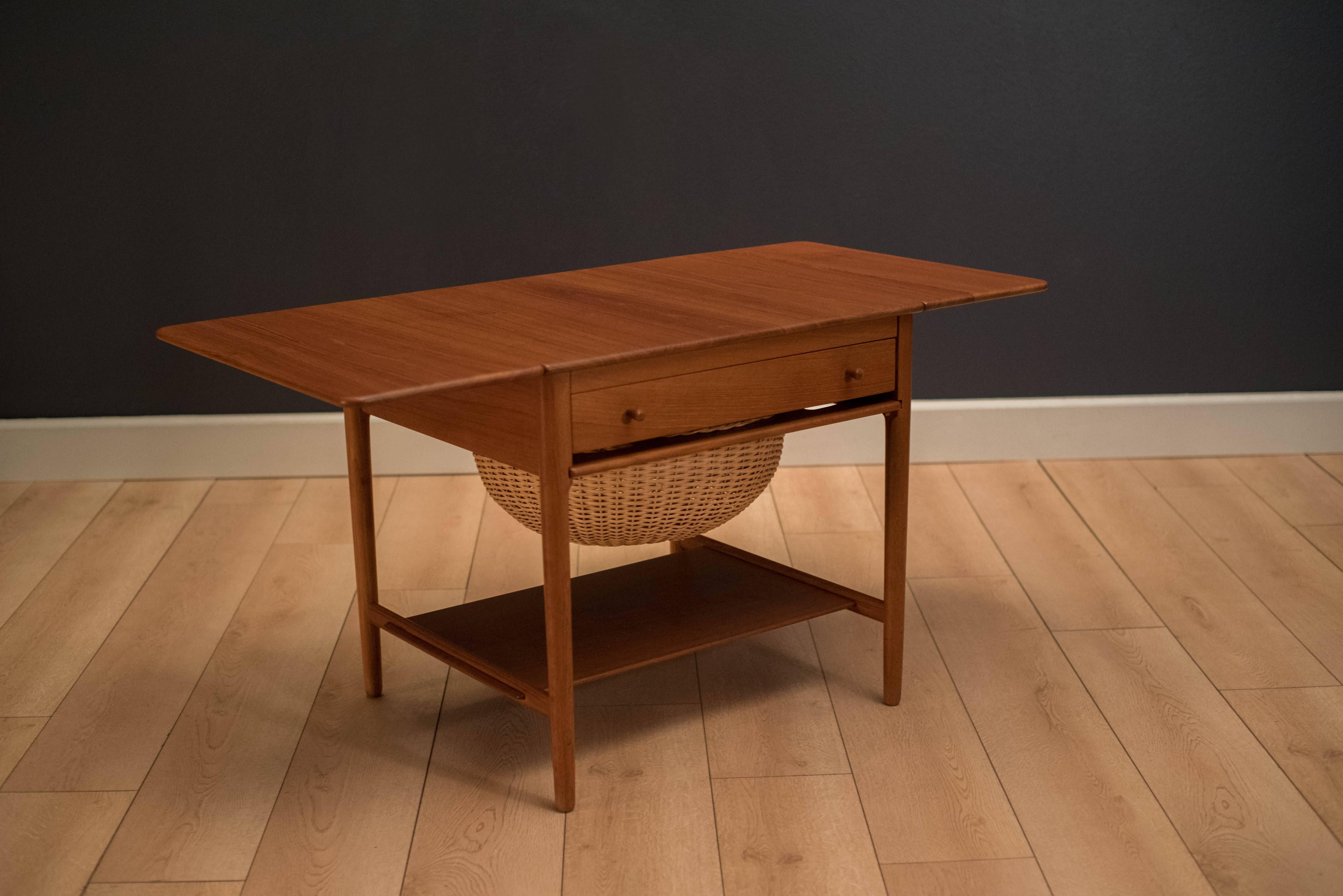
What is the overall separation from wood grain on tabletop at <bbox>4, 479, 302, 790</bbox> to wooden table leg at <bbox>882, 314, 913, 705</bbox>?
3.89 ft

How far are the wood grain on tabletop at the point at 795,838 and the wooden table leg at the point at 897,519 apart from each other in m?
0.27

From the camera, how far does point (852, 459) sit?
3.54m

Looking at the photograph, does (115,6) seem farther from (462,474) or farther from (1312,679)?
(1312,679)

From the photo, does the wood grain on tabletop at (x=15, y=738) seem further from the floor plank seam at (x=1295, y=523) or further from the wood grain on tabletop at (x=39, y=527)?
the floor plank seam at (x=1295, y=523)

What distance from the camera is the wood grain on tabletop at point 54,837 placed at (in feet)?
5.78

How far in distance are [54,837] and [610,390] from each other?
1.00 m

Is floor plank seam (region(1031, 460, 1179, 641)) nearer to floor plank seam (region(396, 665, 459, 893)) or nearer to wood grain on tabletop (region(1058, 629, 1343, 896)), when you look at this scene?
wood grain on tabletop (region(1058, 629, 1343, 896))

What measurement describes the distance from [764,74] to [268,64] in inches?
47.4

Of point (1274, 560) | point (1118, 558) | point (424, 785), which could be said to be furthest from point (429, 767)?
point (1274, 560)

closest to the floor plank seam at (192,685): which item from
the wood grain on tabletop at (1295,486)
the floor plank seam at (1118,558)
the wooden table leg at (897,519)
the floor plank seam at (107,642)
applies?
the floor plank seam at (107,642)

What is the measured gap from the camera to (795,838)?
6.12ft

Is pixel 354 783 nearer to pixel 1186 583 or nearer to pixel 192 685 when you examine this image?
pixel 192 685

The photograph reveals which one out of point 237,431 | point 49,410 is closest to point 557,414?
point 237,431

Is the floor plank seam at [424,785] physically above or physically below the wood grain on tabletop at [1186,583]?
above
